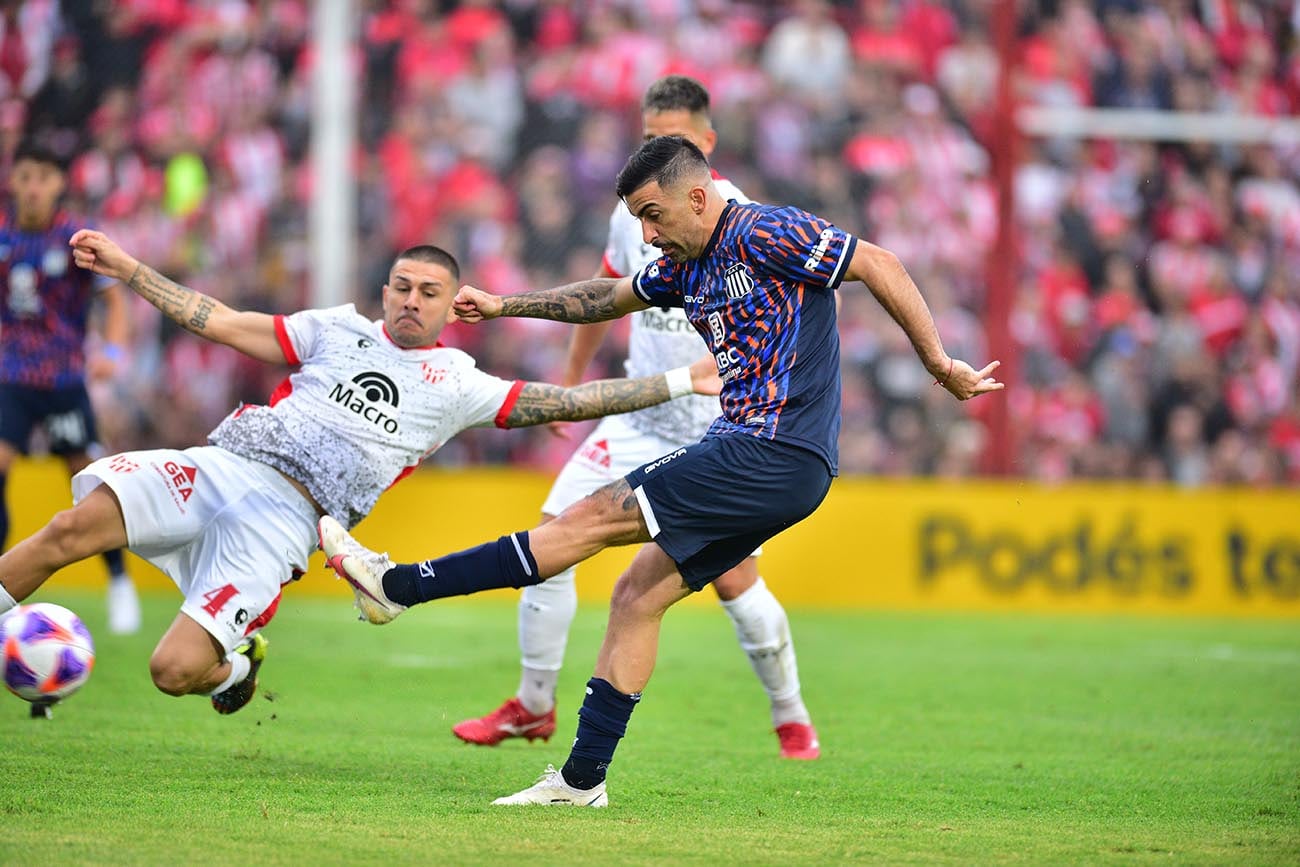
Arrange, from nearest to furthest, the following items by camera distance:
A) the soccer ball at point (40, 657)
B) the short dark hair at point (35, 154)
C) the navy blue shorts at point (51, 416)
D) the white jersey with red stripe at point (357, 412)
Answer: the soccer ball at point (40, 657) → the white jersey with red stripe at point (357, 412) → the short dark hair at point (35, 154) → the navy blue shorts at point (51, 416)

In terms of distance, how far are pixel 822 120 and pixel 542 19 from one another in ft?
10.1

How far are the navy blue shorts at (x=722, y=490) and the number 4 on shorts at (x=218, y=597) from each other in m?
1.77

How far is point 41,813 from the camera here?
16.7 feet

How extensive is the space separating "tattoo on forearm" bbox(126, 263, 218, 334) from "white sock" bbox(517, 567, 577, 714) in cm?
192

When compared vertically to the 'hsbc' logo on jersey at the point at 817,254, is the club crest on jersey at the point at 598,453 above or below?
below

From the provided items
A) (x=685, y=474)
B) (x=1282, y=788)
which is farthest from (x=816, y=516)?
(x=685, y=474)

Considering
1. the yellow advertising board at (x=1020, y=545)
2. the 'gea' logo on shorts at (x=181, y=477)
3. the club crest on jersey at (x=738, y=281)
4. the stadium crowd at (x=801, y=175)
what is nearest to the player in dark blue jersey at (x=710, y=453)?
the club crest on jersey at (x=738, y=281)

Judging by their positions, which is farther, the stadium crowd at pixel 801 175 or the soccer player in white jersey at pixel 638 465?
the stadium crowd at pixel 801 175

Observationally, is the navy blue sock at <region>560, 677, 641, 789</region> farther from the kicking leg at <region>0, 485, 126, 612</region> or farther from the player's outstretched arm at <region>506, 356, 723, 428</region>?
the kicking leg at <region>0, 485, 126, 612</region>

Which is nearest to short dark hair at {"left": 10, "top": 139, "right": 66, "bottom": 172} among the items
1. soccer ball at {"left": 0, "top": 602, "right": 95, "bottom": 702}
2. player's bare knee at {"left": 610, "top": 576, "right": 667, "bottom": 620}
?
soccer ball at {"left": 0, "top": 602, "right": 95, "bottom": 702}

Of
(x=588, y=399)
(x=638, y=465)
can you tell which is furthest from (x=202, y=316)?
(x=638, y=465)

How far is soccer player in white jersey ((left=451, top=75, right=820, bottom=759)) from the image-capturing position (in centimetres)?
719

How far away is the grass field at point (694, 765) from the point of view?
195 inches

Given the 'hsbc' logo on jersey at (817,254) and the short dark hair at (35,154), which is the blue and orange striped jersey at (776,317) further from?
the short dark hair at (35,154)
